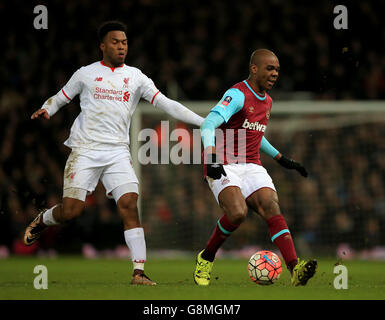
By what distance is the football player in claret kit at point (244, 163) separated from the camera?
679cm

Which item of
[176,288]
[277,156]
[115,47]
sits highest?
[115,47]

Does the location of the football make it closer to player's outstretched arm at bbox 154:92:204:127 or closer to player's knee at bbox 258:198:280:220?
player's knee at bbox 258:198:280:220

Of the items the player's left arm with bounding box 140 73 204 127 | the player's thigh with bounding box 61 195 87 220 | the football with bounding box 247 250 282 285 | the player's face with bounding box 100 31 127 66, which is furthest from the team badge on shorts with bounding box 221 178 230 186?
the player's face with bounding box 100 31 127 66

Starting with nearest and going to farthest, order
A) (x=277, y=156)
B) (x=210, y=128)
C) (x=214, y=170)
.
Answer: (x=214, y=170) < (x=210, y=128) < (x=277, y=156)

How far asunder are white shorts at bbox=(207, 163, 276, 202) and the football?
1.96ft

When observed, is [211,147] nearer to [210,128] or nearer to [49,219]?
[210,128]

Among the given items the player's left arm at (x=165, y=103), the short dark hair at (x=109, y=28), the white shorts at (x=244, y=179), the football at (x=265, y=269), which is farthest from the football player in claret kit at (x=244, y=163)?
the short dark hair at (x=109, y=28)

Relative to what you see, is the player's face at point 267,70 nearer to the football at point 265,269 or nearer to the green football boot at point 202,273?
the football at point 265,269

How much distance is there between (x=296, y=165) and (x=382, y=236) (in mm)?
6367

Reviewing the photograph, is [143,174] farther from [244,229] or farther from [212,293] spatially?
[212,293]

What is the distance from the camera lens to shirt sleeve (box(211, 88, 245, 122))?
22.1ft

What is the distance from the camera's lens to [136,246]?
678 cm

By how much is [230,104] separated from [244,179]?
0.71 m

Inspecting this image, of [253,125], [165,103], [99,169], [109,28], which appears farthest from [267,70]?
[99,169]
